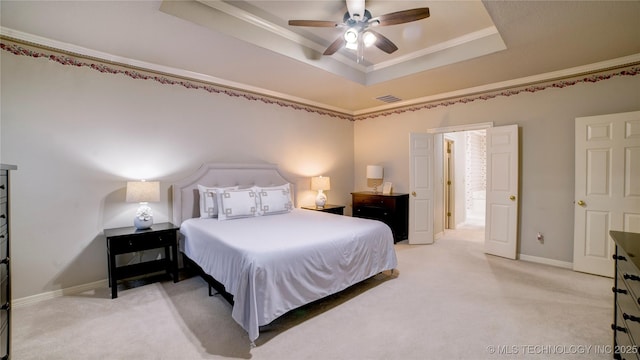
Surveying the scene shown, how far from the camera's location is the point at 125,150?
3.27m

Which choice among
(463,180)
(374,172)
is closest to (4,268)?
(374,172)

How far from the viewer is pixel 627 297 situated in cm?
156

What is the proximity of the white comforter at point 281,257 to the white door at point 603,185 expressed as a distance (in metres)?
2.49

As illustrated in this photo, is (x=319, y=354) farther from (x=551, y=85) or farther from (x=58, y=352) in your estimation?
(x=551, y=85)

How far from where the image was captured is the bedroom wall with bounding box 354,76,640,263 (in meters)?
3.45

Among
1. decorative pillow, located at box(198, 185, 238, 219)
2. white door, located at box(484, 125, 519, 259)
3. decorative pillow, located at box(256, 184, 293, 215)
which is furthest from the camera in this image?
white door, located at box(484, 125, 519, 259)

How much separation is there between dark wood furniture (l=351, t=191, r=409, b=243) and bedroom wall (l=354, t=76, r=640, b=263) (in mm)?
1691

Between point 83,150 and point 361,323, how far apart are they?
3.35 metres

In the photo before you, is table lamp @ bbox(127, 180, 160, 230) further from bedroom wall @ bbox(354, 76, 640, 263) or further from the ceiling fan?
bedroom wall @ bbox(354, 76, 640, 263)

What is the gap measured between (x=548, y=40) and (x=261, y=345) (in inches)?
152

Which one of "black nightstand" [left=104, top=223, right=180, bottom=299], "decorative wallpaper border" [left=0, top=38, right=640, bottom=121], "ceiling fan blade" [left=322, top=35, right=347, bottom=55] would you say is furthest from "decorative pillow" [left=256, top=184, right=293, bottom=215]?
"ceiling fan blade" [left=322, top=35, right=347, bottom=55]

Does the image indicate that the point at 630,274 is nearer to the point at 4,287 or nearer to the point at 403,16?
the point at 403,16

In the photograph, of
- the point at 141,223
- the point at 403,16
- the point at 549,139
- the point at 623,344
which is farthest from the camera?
the point at 549,139

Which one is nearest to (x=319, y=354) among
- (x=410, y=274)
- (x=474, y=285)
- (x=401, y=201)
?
(x=410, y=274)
